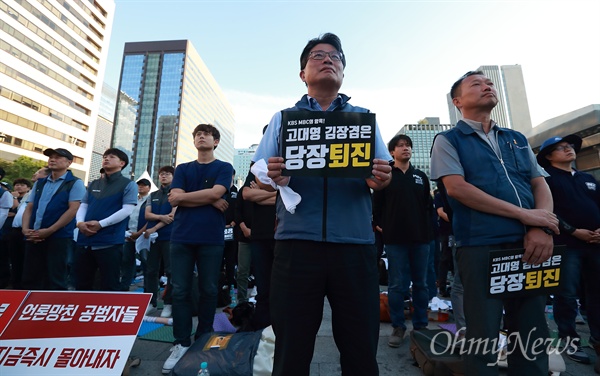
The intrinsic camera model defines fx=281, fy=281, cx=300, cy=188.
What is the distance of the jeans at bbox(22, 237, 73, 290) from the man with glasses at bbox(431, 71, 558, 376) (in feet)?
14.7

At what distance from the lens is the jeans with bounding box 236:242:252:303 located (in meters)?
4.82

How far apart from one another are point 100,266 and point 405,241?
376cm

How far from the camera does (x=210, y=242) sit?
3064 millimetres

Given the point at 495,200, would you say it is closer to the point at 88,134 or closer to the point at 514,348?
the point at 514,348

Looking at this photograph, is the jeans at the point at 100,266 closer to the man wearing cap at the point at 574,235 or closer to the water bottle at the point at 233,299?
the water bottle at the point at 233,299

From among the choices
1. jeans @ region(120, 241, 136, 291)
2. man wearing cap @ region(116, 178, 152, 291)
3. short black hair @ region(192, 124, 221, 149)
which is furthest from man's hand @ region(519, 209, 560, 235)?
jeans @ region(120, 241, 136, 291)

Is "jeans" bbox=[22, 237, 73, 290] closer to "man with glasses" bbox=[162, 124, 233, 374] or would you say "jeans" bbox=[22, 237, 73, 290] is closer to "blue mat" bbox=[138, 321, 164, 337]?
"blue mat" bbox=[138, 321, 164, 337]

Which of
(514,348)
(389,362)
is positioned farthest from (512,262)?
(389,362)

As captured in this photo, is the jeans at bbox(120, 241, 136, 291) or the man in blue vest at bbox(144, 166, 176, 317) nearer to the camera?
the man in blue vest at bbox(144, 166, 176, 317)

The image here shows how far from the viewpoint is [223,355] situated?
8.14 feet

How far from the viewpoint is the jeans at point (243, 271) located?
4820 mm

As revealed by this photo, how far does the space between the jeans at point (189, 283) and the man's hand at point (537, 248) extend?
8.94ft

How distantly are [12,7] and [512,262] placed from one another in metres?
69.2

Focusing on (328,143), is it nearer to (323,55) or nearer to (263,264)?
(323,55)
